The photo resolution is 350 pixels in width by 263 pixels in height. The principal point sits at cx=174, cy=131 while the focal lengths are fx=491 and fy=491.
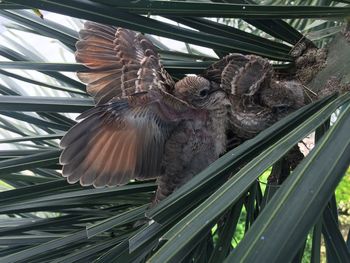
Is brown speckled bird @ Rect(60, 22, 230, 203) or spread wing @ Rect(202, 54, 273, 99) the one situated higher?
spread wing @ Rect(202, 54, 273, 99)

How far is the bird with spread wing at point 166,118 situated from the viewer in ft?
1.07

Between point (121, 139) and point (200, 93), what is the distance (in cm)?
6

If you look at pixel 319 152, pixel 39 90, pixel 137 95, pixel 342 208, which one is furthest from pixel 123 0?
pixel 342 208

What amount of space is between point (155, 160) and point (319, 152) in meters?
0.15

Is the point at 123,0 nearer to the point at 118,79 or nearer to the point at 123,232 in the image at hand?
the point at 118,79

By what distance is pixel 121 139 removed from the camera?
34cm

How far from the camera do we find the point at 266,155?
0.26 metres

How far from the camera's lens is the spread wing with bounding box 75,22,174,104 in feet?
1.10

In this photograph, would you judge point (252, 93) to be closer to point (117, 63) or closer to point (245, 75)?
point (245, 75)

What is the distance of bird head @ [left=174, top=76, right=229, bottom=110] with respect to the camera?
335mm

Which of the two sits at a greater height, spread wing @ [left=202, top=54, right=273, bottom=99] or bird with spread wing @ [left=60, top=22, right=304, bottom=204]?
spread wing @ [left=202, top=54, right=273, bottom=99]

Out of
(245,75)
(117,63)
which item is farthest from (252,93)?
(117,63)

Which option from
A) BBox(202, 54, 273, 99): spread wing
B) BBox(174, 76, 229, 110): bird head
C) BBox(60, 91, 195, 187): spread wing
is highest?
BBox(202, 54, 273, 99): spread wing

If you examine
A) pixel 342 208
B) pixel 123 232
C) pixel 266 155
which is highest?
pixel 266 155
